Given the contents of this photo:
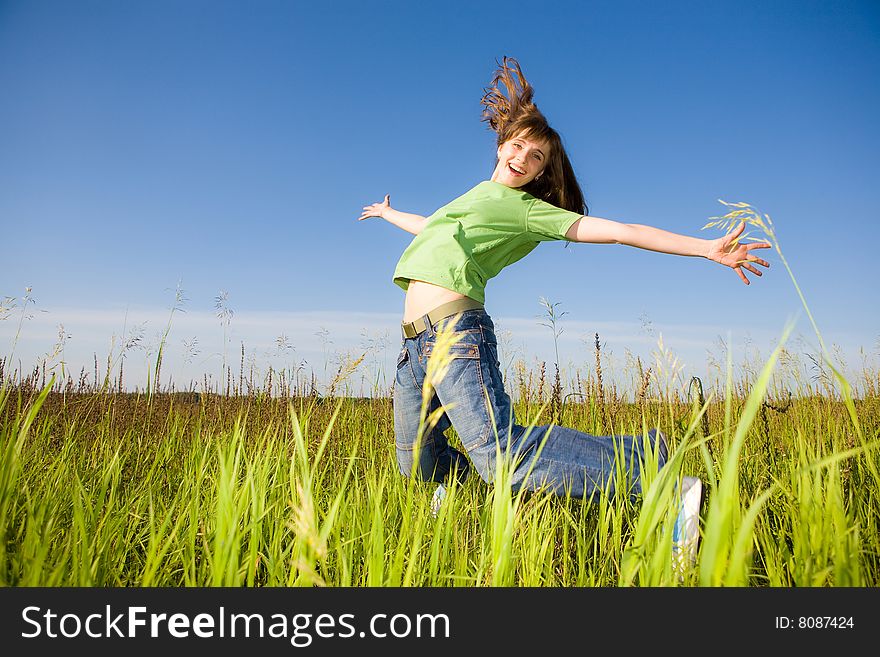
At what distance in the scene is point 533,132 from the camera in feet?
8.90

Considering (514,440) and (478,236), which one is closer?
(514,440)

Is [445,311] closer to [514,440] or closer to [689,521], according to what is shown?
[514,440]

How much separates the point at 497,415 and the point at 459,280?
0.55 meters

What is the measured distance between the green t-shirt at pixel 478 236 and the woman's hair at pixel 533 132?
0.34m

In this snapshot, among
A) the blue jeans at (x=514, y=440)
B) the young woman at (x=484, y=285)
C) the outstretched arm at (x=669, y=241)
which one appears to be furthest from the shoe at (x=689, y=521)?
the outstretched arm at (x=669, y=241)

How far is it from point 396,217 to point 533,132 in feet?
3.31

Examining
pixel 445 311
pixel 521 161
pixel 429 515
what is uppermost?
pixel 521 161

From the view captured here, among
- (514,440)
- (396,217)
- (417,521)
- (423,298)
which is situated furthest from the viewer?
(396,217)

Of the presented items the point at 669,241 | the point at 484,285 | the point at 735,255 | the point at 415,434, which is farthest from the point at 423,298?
the point at 735,255

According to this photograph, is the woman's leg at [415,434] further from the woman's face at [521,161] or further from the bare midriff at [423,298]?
the woman's face at [521,161]

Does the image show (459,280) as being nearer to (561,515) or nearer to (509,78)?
(561,515)

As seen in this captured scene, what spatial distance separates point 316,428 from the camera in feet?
14.7

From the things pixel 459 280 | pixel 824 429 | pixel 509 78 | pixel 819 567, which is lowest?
pixel 819 567
